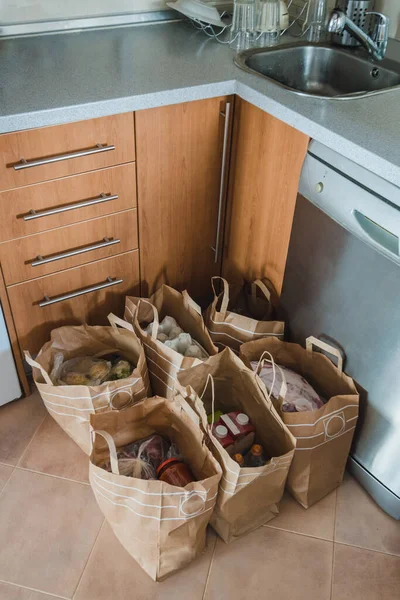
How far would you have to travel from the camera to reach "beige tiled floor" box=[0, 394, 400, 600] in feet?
4.47

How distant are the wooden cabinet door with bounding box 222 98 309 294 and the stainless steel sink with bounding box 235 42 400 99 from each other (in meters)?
0.21

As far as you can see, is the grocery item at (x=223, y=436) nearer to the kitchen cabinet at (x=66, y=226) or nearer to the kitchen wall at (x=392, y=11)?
the kitchen cabinet at (x=66, y=226)

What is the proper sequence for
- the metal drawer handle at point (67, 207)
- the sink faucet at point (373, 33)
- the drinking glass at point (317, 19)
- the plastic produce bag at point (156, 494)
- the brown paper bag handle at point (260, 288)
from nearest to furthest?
the plastic produce bag at point (156, 494) → the metal drawer handle at point (67, 207) → the sink faucet at point (373, 33) → the brown paper bag handle at point (260, 288) → the drinking glass at point (317, 19)

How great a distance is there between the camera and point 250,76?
153 cm

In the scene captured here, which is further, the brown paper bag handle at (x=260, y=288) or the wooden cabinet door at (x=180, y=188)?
the brown paper bag handle at (x=260, y=288)

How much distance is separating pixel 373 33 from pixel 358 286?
0.82m

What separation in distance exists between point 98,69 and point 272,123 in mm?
514

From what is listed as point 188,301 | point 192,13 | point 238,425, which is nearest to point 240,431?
point 238,425

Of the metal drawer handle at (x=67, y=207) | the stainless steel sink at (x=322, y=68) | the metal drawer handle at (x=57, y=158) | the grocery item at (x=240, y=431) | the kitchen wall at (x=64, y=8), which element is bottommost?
the grocery item at (x=240, y=431)

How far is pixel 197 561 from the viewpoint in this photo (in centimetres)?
142

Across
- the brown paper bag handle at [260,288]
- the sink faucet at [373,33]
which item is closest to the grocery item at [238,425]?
the brown paper bag handle at [260,288]

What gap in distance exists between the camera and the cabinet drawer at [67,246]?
150 cm

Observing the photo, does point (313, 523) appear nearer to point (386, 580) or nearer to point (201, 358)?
point (386, 580)

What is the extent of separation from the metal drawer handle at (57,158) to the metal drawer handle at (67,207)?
13cm
